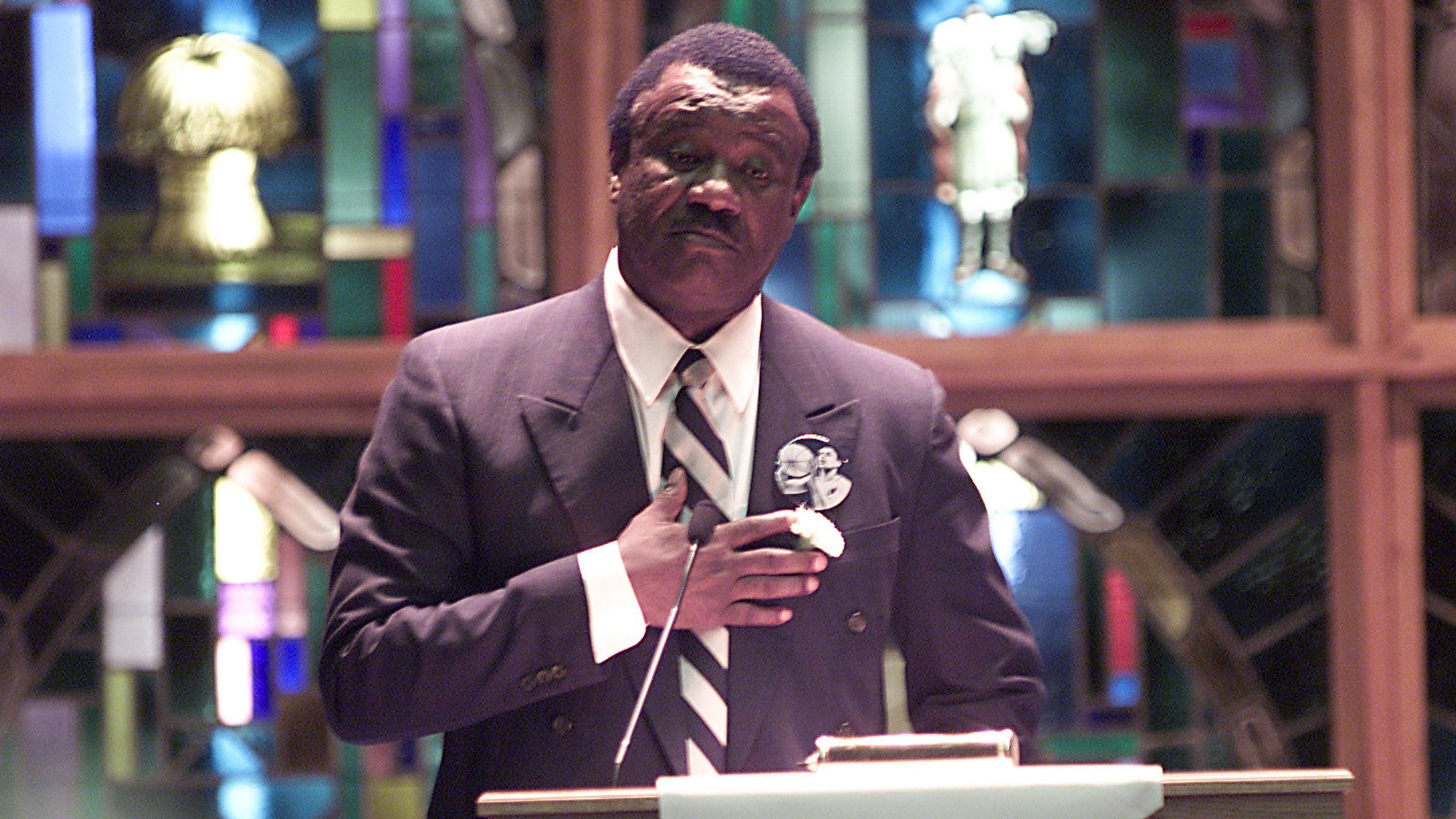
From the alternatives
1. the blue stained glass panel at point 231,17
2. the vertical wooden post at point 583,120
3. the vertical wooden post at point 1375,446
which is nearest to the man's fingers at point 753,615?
the vertical wooden post at point 583,120

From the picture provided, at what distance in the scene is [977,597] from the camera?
2.03m

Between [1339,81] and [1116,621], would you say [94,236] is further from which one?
[1339,81]

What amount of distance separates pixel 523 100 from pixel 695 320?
5.25 ft

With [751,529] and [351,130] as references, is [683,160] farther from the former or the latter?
[351,130]

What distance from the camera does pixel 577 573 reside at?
1782 mm

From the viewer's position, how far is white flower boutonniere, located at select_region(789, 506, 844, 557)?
1.73 meters

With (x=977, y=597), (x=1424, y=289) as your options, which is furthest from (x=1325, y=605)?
(x=977, y=597)

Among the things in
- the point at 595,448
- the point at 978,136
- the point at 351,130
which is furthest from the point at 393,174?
the point at 595,448

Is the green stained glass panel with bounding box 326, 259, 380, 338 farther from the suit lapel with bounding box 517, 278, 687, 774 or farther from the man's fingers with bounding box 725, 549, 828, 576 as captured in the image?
the man's fingers with bounding box 725, 549, 828, 576

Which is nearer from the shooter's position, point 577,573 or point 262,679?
point 577,573

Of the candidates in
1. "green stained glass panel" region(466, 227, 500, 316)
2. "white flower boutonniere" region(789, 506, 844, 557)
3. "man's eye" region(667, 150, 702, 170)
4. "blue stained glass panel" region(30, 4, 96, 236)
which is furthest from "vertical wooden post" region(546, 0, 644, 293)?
"white flower boutonniere" region(789, 506, 844, 557)

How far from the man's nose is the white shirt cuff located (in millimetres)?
370

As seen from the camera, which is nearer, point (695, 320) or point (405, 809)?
point (695, 320)

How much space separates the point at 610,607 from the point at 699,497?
181 millimetres
